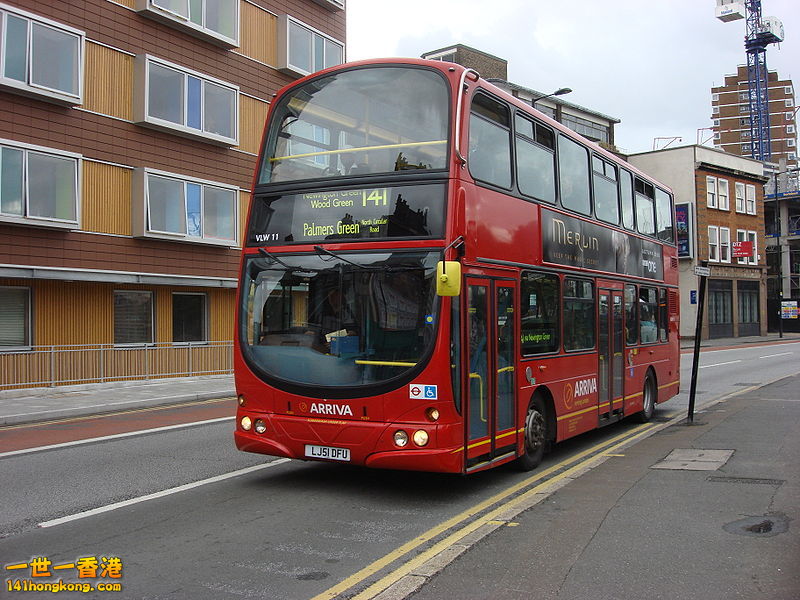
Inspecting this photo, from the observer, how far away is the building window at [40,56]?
17.6 metres

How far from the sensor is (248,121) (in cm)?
2512

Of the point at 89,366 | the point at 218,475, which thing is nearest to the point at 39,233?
the point at 89,366

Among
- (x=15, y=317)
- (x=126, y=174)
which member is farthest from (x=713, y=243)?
(x=15, y=317)

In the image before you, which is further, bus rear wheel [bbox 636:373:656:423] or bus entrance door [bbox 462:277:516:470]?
bus rear wheel [bbox 636:373:656:423]

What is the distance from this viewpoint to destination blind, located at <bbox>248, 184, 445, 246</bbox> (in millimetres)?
7277

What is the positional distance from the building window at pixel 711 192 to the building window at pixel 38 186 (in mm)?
42126

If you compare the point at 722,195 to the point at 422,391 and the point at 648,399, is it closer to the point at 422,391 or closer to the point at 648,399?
the point at 648,399

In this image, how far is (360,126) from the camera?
778cm

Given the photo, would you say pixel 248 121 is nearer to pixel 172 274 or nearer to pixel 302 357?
pixel 172 274

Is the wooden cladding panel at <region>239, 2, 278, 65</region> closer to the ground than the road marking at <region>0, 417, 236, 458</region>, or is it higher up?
higher up

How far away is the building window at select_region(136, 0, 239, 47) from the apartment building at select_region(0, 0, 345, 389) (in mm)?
41

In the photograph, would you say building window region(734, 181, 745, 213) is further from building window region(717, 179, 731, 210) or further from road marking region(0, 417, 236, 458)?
road marking region(0, 417, 236, 458)

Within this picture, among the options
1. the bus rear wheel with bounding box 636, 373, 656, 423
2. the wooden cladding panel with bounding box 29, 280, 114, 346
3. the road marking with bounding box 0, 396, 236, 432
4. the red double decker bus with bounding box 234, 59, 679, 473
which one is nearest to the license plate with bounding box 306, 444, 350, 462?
the red double decker bus with bounding box 234, 59, 679, 473

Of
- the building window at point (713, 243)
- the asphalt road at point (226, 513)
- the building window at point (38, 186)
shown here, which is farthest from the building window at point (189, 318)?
the building window at point (713, 243)
